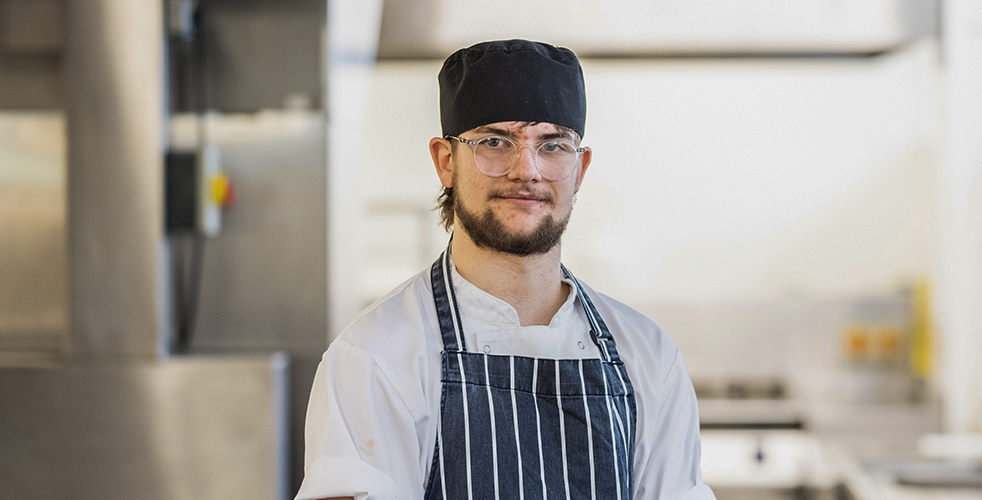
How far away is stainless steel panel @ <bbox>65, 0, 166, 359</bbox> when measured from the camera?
1476 millimetres

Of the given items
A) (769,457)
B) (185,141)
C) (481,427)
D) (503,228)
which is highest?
(185,141)

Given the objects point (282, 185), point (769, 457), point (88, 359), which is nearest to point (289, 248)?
point (282, 185)

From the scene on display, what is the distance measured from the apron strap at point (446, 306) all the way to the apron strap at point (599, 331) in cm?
17

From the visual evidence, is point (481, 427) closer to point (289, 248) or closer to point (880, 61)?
point (289, 248)

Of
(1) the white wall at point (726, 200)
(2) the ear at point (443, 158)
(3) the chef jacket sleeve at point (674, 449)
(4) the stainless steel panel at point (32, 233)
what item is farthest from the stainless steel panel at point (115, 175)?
(1) the white wall at point (726, 200)

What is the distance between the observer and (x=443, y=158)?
1.01 m

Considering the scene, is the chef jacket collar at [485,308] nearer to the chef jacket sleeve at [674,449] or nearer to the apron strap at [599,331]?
the apron strap at [599,331]

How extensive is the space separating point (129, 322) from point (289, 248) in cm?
34

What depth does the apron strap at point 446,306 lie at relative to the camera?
938mm

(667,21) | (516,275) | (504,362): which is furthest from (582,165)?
(667,21)

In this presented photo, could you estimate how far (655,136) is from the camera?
10.9 feet

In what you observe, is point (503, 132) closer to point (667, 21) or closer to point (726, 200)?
point (667, 21)

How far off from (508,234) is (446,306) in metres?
0.12

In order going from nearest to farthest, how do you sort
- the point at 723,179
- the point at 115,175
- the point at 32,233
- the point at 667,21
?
the point at 115,175 → the point at 32,233 → the point at 667,21 → the point at 723,179
